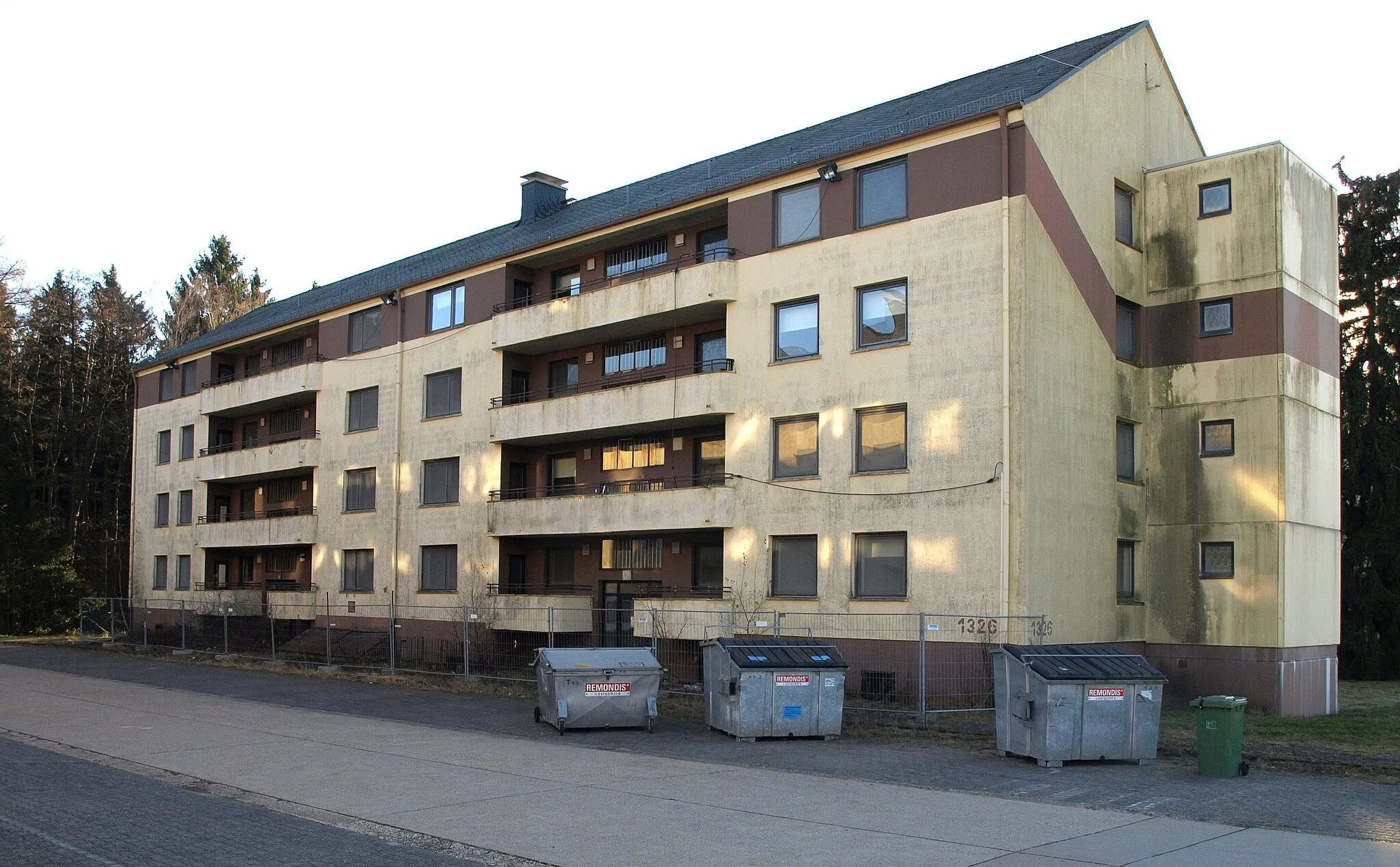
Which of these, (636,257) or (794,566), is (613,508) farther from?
(636,257)

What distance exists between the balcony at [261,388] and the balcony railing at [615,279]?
10112mm

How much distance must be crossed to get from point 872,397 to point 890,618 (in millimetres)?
4584

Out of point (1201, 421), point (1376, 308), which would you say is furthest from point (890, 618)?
point (1376, 308)

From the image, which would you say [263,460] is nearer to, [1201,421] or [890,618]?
[890,618]

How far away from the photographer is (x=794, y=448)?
26781 mm

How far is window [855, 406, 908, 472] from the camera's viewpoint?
25016mm

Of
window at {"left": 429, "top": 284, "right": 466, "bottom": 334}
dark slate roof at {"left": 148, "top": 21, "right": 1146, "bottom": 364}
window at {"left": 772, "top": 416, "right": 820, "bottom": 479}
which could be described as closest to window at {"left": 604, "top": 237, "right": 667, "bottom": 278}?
dark slate roof at {"left": 148, "top": 21, "right": 1146, "bottom": 364}

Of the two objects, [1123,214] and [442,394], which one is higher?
[1123,214]

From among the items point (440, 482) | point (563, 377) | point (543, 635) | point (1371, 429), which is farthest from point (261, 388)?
point (1371, 429)

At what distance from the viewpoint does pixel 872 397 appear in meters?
25.3

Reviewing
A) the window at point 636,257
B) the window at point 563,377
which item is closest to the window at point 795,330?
the window at point 636,257

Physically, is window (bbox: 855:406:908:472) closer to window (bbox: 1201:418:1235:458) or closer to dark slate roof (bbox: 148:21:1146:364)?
dark slate roof (bbox: 148:21:1146:364)

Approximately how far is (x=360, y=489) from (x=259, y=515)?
8201 millimetres

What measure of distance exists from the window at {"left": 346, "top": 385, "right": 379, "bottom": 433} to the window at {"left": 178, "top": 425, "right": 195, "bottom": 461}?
12.8 meters
